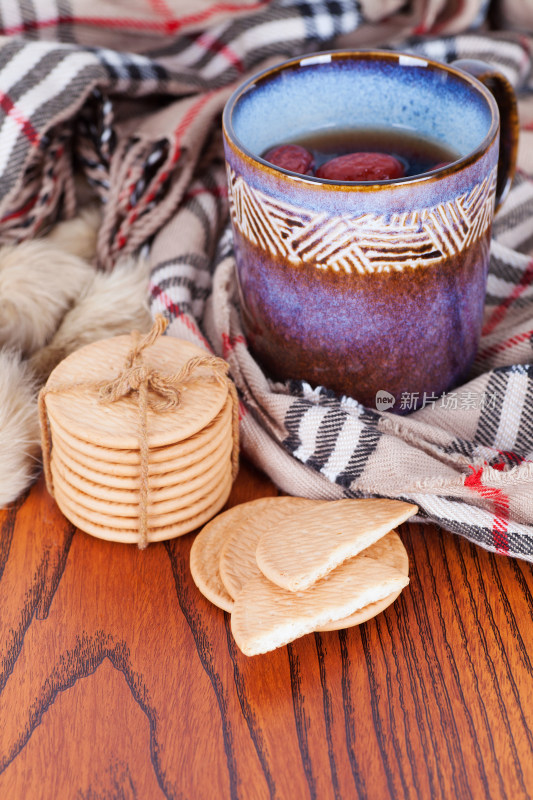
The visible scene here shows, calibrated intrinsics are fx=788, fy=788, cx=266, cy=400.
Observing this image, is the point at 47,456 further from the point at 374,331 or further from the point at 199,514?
the point at 374,331

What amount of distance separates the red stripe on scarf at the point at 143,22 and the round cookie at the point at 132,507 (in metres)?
0.45

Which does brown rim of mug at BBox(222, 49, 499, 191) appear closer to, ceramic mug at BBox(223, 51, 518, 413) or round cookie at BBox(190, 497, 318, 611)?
ceramic mug at BBox(223, 51, 518, 413)

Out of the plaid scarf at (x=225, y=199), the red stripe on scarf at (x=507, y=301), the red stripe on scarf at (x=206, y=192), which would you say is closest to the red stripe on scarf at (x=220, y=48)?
the plaid scarf at (x=225, y=199)

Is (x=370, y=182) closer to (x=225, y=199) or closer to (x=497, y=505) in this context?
(x=497, y=505)

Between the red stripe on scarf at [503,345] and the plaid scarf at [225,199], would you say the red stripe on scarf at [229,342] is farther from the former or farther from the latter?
the red stripe on scarf at [503,345]

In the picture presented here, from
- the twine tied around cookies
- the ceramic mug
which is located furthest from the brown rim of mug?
the twine tied around cookies

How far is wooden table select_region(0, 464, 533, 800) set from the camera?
1.29ft

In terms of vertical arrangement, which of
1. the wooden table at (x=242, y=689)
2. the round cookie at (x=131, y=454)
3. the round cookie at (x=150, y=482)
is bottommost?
the wooden table at (x=242, y=689)

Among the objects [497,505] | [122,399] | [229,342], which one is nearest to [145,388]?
[122,399]

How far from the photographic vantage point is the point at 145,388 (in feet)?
1.54

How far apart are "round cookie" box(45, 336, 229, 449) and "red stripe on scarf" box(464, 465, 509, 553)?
16 centimetres

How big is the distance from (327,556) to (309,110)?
1.10 ft

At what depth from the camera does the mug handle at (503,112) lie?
550 millimetres

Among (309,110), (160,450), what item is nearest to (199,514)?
(160,450)
